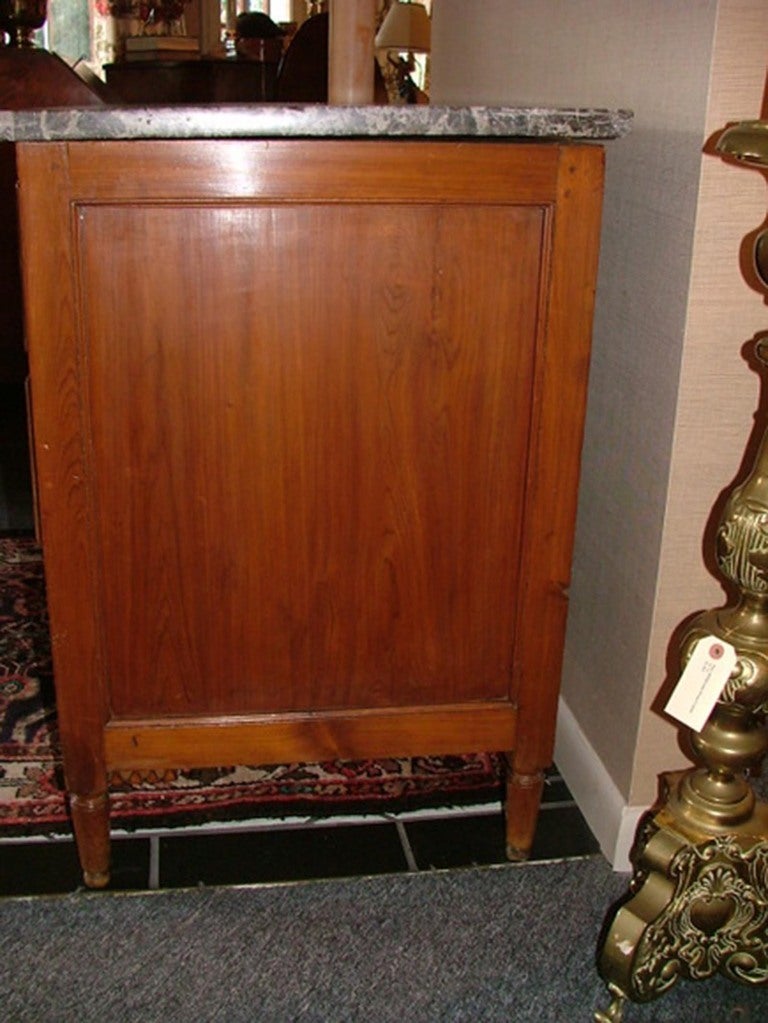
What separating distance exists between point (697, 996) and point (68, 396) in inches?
37.2

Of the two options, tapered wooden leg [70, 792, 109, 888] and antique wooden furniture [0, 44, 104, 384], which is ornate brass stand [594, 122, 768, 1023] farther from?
antique wooden furniture [0, 44, 104, 384]

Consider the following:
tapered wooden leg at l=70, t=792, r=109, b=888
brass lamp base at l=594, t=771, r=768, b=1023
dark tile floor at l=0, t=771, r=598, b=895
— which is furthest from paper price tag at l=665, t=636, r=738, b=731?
tapered wooden leg at l=70, t=792, r=109, b=888

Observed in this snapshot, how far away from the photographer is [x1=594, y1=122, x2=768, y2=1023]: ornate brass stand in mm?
1063

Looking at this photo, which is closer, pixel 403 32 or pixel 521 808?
pixel 521 808

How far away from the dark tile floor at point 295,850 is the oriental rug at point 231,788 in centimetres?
3

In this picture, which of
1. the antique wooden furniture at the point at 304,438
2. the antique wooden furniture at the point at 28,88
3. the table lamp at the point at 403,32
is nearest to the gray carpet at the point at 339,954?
the antique wooden furniture at the point at 304,438

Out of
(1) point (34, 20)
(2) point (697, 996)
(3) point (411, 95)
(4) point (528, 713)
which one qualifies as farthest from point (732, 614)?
(3) point (411, 95)

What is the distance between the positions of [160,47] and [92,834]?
441cm

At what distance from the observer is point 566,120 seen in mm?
1070

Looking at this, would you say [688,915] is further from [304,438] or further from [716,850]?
[304,438]

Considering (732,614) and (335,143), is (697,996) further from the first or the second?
(335,143)

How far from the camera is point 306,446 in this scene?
1162 millimetres

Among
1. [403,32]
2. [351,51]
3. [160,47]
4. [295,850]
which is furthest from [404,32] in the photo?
[295,850]

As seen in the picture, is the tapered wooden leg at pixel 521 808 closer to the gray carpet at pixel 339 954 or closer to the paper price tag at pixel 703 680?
the gray carpet at pixel 339 954
